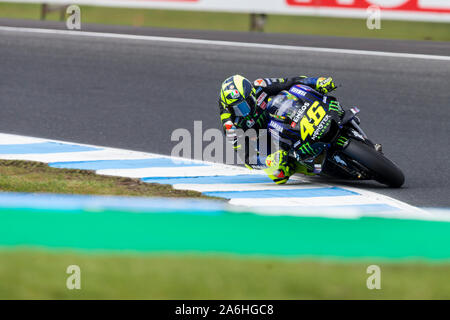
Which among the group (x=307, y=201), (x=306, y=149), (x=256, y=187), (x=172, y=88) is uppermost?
(x=172, y=88)

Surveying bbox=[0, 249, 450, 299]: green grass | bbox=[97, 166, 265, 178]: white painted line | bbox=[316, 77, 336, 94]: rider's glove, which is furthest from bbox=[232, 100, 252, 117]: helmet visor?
bbox=[0, 249, 450, 299]: green grass

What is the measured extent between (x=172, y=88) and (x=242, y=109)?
4079 mm

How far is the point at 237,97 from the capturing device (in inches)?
340

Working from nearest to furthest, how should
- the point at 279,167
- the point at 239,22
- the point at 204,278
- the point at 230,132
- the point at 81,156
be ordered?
1. the point at 204,278
2. the point at 230,132
3. the point at 279,167
4. the point at 81,156
5. the point at 239,22

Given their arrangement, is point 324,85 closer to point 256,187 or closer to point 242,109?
point 242,109

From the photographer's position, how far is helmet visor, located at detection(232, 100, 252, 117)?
8.68 meters

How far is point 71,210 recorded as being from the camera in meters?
5.74

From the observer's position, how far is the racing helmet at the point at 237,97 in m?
→ 8.66

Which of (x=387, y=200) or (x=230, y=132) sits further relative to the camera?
(x=230, y=132)

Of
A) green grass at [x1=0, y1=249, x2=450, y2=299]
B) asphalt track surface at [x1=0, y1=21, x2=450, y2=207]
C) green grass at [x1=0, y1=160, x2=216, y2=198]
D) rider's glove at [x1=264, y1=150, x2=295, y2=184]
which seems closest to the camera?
green grass at [x1=0, y1=249, x2=450, y2=299]

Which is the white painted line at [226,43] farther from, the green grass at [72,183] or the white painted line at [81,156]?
the green grass at [72,183]

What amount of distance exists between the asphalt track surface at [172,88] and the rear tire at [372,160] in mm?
507

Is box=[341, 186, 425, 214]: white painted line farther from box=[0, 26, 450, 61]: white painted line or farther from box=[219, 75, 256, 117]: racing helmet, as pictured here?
box=[0, 26, 450, 61]: white painted line

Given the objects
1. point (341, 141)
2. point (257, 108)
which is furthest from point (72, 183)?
point (341, 141)
